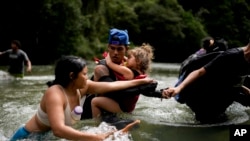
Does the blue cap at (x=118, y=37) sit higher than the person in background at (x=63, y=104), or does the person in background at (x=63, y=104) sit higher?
the blue cap at (x=118, y=37)

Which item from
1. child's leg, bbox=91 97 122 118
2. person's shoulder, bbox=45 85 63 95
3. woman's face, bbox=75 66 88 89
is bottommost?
child's leg, bbox=91 97 122 118

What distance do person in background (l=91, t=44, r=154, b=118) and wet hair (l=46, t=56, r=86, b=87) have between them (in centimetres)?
120

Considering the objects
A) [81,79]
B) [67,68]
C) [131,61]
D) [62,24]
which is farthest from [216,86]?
[62,24]

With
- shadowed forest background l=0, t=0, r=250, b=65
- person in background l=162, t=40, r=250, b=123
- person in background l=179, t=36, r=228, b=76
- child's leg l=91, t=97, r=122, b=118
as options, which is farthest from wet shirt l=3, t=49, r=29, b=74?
child's leg l=91, t=97, r=122, b=118

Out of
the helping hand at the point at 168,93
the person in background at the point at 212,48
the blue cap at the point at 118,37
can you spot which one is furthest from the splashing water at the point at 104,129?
the person in background at the point at 212,48

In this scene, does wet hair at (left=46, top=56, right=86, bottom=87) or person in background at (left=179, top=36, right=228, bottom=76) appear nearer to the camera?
wet hair at (left=46, top=56, right=86, bottom=87)

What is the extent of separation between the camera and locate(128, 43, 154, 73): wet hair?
16.3 ft

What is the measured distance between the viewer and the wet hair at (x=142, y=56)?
4973mm

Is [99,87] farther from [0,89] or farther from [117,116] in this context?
[0,89]

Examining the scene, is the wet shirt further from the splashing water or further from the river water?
the splashing water

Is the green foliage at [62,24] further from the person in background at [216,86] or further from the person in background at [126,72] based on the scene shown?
the person in background at [126,72]

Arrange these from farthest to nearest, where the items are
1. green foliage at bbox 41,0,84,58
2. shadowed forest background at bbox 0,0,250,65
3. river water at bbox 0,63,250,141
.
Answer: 1. shadowed forest background at bbox 0,0,250,65
2. green foliage at bbox 41,0,84,58
3. river water at bbox 0,63,250,141

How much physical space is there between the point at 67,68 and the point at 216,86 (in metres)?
2.27

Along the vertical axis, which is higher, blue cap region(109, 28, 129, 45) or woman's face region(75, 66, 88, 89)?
blue cap region(109, 28, 129, 45)
